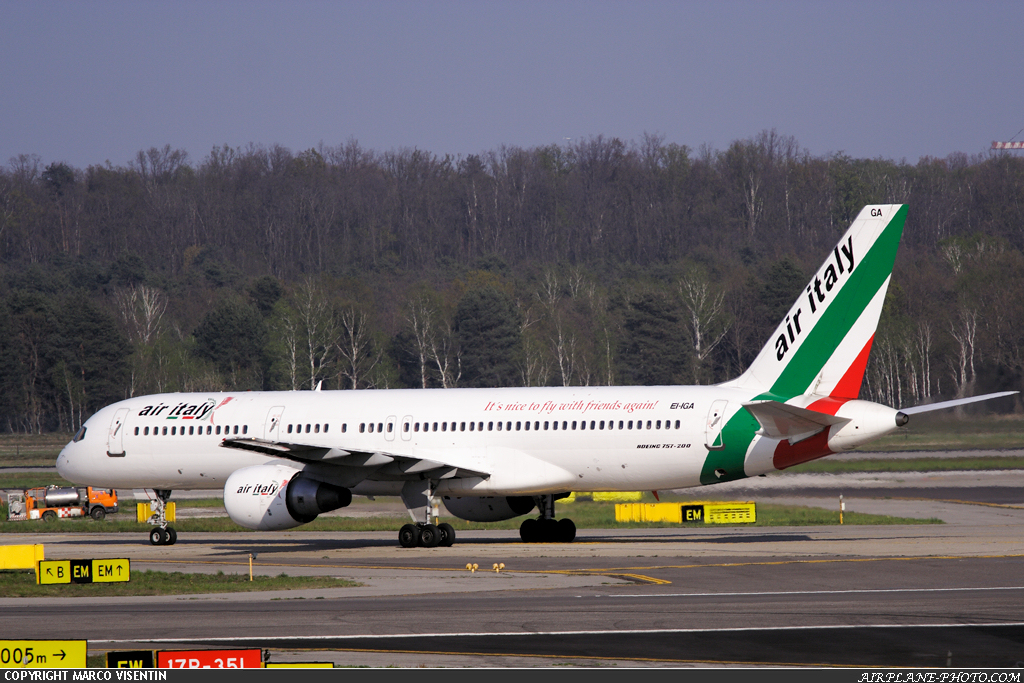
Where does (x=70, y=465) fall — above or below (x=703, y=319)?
below

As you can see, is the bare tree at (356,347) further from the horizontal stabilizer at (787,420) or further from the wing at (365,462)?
the horizontal stabilizer at (787,420)

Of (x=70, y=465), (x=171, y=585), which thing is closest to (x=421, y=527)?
(x=171, y=585)

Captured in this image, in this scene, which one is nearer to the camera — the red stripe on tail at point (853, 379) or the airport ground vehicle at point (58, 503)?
the red stripe on tail at point (853, 379)

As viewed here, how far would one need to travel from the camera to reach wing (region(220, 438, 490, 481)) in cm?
2703

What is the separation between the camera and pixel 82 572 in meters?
21.4

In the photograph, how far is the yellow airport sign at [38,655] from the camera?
37.2 ft

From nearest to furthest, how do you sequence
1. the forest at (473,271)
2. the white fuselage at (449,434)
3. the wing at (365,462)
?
the wing at (365,462)
the white fuselage at (449,434)
the forest at (473,271)

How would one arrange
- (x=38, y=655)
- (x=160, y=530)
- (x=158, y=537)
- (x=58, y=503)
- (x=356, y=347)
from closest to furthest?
(x=38, y=655), (x=158, y=537), (x=160, y=530), (x=58, y=503), (x=356, y=347)

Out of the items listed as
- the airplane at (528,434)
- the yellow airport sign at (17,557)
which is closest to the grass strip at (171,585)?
the yellow airport sign at (17,557)

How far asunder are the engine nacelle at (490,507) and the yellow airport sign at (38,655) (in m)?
18.5

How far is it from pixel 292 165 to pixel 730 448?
137 metres

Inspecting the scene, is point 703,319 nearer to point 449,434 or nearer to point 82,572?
point 449,434

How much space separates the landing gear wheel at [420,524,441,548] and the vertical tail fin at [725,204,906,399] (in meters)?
8.38

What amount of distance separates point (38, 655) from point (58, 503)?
3354cm
